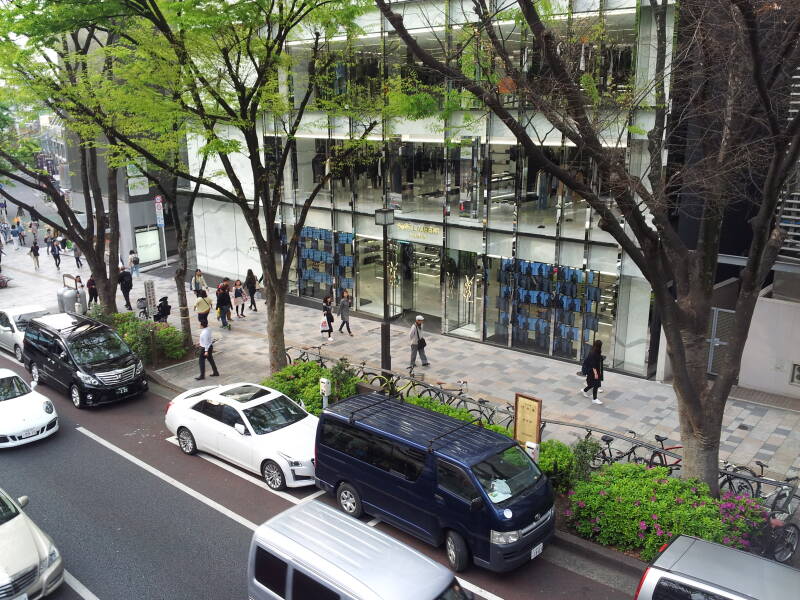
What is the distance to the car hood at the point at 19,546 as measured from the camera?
852cm

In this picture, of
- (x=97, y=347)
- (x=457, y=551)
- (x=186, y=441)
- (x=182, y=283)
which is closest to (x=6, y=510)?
(x=186, y=441)

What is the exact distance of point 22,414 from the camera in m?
13.9

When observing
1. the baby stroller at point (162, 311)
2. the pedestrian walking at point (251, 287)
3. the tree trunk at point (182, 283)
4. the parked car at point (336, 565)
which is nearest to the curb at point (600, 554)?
the parked car at point (336, 565)

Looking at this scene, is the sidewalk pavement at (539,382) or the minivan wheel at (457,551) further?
the sidewalk pavement at (539,382)

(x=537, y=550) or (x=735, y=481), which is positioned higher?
(x=537, y=550)

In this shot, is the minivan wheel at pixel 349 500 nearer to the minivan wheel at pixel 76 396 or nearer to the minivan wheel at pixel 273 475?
the minivan wheel at pixel 273 475

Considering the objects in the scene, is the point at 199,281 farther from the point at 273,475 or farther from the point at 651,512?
the point at 651,512

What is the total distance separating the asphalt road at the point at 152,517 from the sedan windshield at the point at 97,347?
1610mm

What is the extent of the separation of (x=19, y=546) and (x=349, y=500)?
15.1 ft

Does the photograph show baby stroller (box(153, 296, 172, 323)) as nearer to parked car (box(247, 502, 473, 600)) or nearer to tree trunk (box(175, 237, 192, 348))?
tree trunk (box(175, 237, 192, 348))

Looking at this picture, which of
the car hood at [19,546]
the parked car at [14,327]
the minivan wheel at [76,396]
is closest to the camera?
the car hood at [19,546]

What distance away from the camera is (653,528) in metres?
9.54

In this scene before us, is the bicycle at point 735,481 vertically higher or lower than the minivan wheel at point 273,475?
higher

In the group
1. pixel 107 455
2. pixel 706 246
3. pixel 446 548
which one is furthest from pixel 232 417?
pixel 706 246
